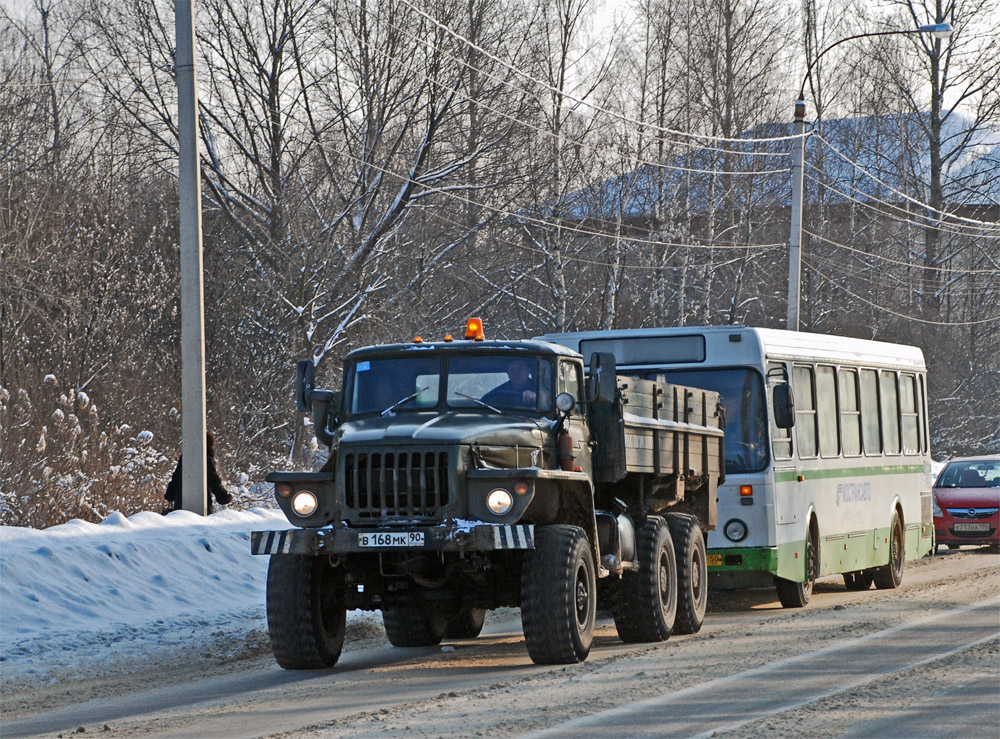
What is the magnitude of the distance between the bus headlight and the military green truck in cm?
177

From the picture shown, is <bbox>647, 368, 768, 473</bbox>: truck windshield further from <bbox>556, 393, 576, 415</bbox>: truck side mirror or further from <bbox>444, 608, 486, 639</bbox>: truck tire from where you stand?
<bbox>556, 393, 576, 415</bbox>: truck side mirror

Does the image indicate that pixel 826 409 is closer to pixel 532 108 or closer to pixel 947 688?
pixel 947 688

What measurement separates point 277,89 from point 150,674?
68.2 feet

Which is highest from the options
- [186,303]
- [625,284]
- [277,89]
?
[277,89]

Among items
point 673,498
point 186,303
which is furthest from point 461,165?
point 673,498

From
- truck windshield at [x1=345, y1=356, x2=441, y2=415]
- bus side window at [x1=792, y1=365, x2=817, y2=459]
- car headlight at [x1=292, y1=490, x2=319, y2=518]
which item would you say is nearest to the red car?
bus side window at [x1=792, y1=365, x2=817, y2=459]

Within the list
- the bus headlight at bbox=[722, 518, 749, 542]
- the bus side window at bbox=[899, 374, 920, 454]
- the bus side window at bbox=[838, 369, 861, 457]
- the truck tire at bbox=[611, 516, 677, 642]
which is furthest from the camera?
the bus side window at bbox=[899, 374, 920, 454]

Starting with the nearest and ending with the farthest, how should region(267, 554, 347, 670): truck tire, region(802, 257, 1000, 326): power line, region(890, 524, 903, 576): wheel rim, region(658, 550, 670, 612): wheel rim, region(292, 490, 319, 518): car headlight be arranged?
region(267, 554, 347, 670): truck tire, region(292, 490, 319, 518): car headlight, region(658, 550, 670, 612): wheel rim, region(890, 524, 903, 576): wheel rim, region(802, 257, 1000, 326): power line

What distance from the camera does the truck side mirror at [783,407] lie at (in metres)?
14.4

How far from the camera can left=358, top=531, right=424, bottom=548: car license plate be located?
9.80m

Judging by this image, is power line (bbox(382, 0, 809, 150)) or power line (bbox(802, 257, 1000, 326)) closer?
power line (bbox(382, 0, 809, 150))

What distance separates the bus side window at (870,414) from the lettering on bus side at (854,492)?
45 centimetres

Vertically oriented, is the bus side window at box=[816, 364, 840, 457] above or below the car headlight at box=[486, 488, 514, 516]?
above

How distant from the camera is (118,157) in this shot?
2641 centimetres
